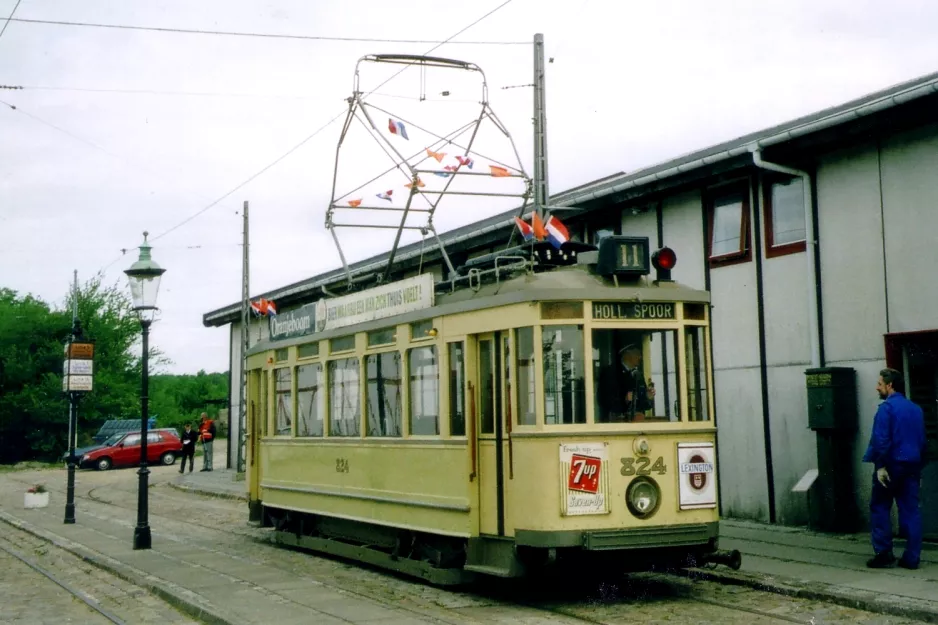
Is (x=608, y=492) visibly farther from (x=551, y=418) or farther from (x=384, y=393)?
(x=384, y=393)

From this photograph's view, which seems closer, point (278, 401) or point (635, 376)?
point (635, 376)

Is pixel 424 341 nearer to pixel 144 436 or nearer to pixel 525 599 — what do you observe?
pixel 525 599

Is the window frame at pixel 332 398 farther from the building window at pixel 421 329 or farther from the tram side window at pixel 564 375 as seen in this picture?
the tram side window at pixel 564 375

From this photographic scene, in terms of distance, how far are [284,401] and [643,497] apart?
6.36m

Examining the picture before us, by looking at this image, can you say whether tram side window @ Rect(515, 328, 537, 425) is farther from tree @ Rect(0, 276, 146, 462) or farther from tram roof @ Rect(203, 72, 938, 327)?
tree @ Rect(0, 276, 146, 462)

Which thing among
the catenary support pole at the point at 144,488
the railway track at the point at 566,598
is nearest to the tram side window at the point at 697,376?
the railway track at the point at 566,598

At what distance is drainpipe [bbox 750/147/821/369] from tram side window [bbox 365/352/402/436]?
498cm

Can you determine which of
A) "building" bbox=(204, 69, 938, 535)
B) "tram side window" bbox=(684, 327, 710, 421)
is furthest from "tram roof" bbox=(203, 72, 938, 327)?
"tram side window" bbox=(684, 327, 710, 421)

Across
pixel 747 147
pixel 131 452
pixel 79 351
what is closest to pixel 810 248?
pixel 747 147

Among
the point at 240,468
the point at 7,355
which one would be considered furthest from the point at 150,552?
the point at 7,355

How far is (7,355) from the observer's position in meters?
49.7

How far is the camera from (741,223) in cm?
1448

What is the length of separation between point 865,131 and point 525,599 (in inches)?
247

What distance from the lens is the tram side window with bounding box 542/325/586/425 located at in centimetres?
912
